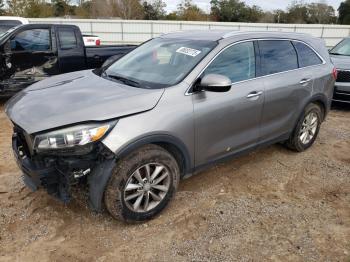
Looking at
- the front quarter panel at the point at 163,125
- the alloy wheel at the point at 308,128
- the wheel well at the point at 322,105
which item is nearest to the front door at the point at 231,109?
the front quarter panel at the point at 163,125

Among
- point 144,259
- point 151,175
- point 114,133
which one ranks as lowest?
point 144,259

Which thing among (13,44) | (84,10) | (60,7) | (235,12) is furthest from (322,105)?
(60,7)

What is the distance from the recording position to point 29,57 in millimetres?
6734

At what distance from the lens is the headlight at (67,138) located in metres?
2.66

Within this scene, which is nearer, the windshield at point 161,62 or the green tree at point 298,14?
the windshield at point 161,62

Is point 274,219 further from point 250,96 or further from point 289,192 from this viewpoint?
point 250,96

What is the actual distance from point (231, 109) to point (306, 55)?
180cm

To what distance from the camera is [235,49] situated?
144 inches

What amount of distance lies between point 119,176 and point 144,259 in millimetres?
719

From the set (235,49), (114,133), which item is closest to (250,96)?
(235,49)

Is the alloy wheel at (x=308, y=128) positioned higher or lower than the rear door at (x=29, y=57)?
lower

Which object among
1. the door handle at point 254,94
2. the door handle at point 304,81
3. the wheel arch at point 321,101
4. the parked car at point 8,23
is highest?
the parked car at point 8,23

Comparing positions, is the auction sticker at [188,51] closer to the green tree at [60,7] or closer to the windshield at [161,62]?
the windshield at [161,62]

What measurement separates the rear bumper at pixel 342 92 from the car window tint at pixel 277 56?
332 cm
